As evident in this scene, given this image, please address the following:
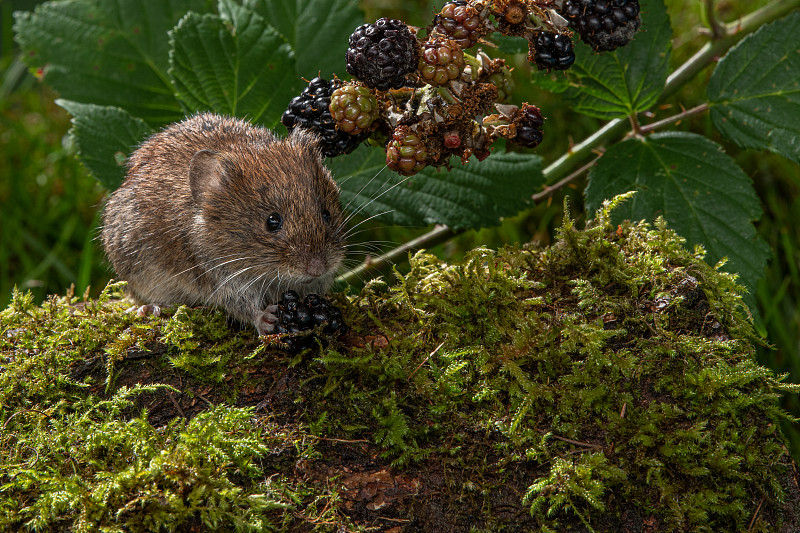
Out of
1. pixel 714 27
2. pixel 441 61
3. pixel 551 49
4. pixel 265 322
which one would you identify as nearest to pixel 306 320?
pixel 265 322

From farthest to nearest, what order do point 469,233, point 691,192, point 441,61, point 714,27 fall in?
point 469,233, point 714,27, point 691,192, point 441,61

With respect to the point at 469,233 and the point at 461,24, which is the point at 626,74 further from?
the point at 469,233

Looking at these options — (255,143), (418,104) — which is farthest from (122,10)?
(418,104)

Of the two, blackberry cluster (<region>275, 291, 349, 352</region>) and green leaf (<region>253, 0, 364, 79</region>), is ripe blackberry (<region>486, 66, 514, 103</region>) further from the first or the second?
green leaf (<region>253, 0, 364, 79</region>)

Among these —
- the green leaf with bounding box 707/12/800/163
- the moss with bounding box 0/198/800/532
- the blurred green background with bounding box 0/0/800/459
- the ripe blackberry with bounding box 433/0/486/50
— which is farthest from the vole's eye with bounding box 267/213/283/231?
the green leaf with bounding box 707/12/800/163

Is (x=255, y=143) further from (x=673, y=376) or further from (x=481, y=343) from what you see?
(x=673, y=376)
